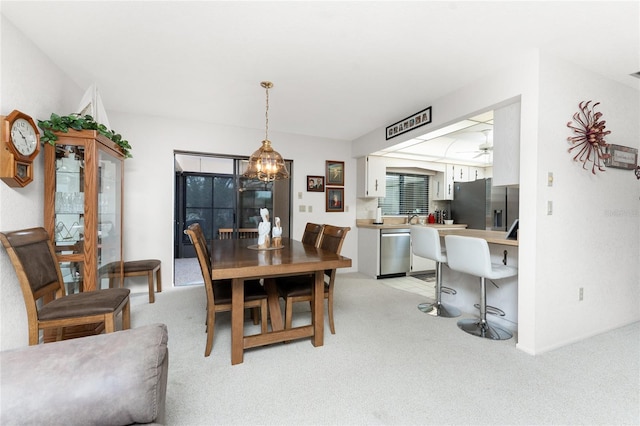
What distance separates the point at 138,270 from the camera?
3.27 meters

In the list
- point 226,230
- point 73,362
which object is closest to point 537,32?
point 73,362

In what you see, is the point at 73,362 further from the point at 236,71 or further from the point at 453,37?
the point at 453,37

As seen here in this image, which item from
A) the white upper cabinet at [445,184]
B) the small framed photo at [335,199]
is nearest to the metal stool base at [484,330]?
the small framed photo at [335,199]

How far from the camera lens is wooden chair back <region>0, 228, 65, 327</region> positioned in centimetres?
172

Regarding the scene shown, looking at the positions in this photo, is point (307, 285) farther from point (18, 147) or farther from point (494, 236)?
point (18, 147)

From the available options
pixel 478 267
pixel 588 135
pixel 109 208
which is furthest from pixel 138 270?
pixel 588 135

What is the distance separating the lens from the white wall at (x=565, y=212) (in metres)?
2.18

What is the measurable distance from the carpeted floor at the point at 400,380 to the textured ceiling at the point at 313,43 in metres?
2.29

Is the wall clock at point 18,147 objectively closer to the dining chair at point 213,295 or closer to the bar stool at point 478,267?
the dining chair at point 213,295

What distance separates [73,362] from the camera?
83 cm

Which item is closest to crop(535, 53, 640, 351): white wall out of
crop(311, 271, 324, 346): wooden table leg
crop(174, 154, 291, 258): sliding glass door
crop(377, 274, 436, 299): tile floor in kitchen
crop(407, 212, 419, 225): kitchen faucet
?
crop(377, 274, 436, 299): tile floor in kitchen

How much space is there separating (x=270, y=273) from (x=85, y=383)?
1132mm

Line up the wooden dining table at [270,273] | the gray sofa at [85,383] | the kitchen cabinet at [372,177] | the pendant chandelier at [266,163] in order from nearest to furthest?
1. the gray sofa at [85,383]
2. the wooden dining table at [270,273]
3. the pendant chandelier at [266,163]
4. the kitchen cabinet at [372,177]

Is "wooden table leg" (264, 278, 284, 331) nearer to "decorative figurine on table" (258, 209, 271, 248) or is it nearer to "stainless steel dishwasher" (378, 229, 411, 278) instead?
"decorative figurine on table" (258, 209, 271, 248)
